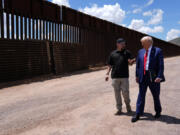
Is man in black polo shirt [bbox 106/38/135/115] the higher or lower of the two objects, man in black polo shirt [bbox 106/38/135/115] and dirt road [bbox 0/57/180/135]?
the higher

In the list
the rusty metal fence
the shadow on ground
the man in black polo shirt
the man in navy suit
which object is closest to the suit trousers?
the man in navy suit

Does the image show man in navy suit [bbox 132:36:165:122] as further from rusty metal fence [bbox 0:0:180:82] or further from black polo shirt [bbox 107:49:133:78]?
rusty metal fence [bbox 0:0:180:82]

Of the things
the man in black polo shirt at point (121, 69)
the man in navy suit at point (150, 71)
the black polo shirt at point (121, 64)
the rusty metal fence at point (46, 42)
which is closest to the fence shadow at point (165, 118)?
the man in navy suit at point (150, 71)

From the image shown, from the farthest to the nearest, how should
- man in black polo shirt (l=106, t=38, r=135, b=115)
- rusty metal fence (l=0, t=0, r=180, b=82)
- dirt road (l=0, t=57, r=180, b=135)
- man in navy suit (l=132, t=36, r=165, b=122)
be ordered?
rusty metal fence (l=0, t=0, r=180, b=82), man in black polo shirt (l=106, t=38, r=135, b=115), man in navy suit (l=132, t=36, r=165, b=122), dirt road (l=0, t=57, r=180, b=135)

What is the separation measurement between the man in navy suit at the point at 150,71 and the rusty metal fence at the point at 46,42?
23.9ft

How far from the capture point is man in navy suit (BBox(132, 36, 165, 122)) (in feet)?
13.0

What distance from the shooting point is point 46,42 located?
38.3 feet

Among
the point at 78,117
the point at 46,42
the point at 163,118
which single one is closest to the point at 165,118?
the point at 163,118

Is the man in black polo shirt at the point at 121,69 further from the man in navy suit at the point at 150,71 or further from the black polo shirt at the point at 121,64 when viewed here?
the man in navy suit at the point at 150,71

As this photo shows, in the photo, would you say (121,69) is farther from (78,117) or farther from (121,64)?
(78,117)

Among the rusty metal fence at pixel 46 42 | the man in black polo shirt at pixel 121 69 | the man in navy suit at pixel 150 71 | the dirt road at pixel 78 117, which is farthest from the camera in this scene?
the rusty metal fence at pixel 46 42

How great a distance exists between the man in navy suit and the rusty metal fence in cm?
727

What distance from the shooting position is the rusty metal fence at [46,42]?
965 centimetres

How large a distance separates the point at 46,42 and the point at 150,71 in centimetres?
871
